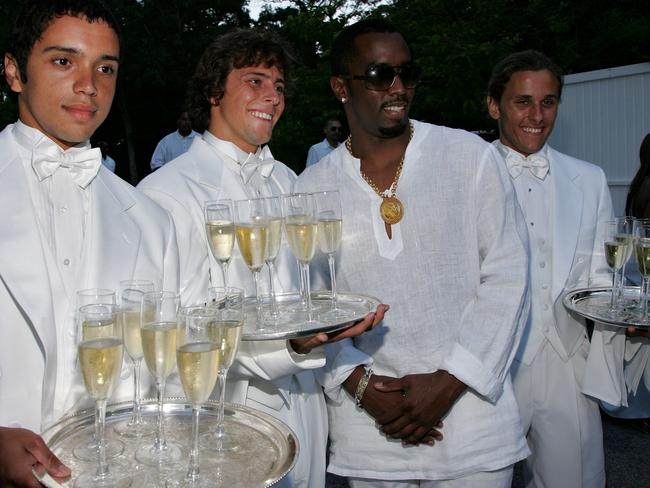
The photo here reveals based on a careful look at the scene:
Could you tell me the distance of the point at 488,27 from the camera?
16109mm

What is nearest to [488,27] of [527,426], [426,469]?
[527,426]

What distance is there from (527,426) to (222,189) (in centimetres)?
238

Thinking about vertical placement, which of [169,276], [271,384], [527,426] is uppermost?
[169,276]

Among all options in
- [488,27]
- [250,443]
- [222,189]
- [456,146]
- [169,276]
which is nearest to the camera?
[250,443]

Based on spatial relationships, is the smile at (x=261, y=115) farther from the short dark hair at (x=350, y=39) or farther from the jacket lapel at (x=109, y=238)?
the jacket lapel at (x=109, y=238)

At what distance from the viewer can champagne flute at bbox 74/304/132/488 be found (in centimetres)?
192

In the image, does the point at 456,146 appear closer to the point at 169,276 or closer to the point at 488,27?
the point at 169,276

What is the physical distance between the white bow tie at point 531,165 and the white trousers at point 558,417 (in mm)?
1090

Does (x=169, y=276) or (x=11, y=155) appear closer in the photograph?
(x=11, y=155)

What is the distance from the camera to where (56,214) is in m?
2.69

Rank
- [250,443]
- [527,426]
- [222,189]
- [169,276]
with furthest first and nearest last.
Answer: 1. [527,426]
2. [222,189]
3. [169,276]
4. [250,443]

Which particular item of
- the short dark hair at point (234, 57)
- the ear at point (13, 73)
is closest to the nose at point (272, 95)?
the short dark hair at point (234, 57)

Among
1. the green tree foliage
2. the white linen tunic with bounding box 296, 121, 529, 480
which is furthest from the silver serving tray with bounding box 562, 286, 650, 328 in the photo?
the green tree foliage

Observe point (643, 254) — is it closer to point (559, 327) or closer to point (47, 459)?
point (559, 327)
